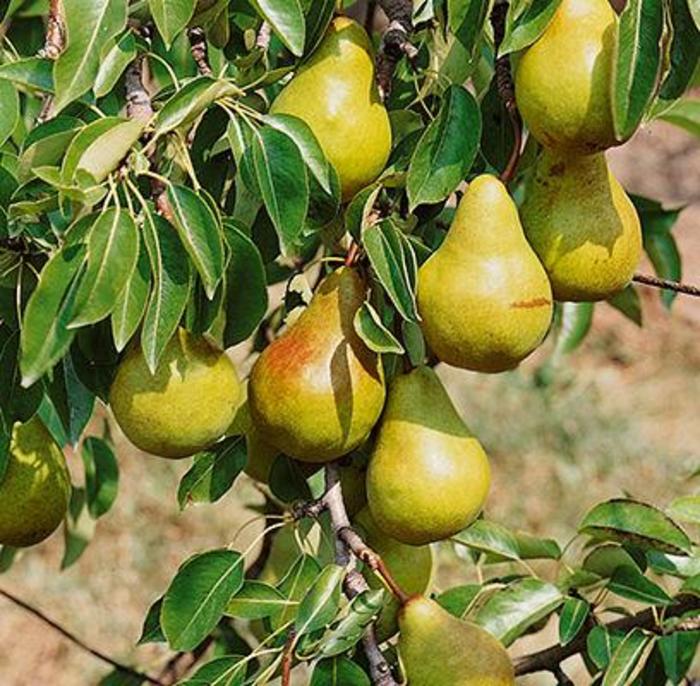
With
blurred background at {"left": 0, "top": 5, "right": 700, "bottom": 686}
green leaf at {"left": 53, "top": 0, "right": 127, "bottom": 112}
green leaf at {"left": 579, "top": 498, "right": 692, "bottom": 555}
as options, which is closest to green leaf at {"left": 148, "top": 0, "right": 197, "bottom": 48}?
green leaf at {"left": 53, "top": 0, "right": 127, "bottom": 112}

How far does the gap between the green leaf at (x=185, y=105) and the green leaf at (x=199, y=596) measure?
334 millimetres

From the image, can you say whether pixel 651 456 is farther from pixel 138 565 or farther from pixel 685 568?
pixel 685 568

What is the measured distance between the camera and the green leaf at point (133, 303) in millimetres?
966

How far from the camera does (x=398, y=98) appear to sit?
1262mm

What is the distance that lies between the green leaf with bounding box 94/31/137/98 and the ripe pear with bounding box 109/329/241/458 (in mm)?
174

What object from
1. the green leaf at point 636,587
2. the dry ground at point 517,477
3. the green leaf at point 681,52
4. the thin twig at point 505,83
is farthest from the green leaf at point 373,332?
the dry ground at point 517,477

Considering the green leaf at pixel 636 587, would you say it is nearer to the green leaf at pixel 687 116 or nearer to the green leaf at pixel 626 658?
the green leaf at pixel 626 658

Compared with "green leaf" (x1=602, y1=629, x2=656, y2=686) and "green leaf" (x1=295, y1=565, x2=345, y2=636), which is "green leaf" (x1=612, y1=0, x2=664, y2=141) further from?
"green leaf" (x1=602, y1=629, x2=656, y2=686)

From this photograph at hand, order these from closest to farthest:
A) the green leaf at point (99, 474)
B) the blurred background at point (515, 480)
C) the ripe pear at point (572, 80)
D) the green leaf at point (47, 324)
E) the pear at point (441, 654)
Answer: the green leaf at point (47, 324) → the ripe pear at point (572, 80) → the pear at point (441, 654) → the green leaf at point (99, 474) → the blurred background at point (515, 480)

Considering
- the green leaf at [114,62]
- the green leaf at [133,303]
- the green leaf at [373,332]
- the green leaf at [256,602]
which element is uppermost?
the green leaf at [114,62]

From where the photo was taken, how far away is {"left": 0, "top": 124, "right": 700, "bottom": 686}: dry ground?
124 inches

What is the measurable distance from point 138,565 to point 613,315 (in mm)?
1753

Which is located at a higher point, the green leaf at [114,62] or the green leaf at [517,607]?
the green leaf at [114,62]

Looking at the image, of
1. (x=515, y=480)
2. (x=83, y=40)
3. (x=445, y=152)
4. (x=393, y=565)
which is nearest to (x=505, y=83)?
(x=445, y=152)
